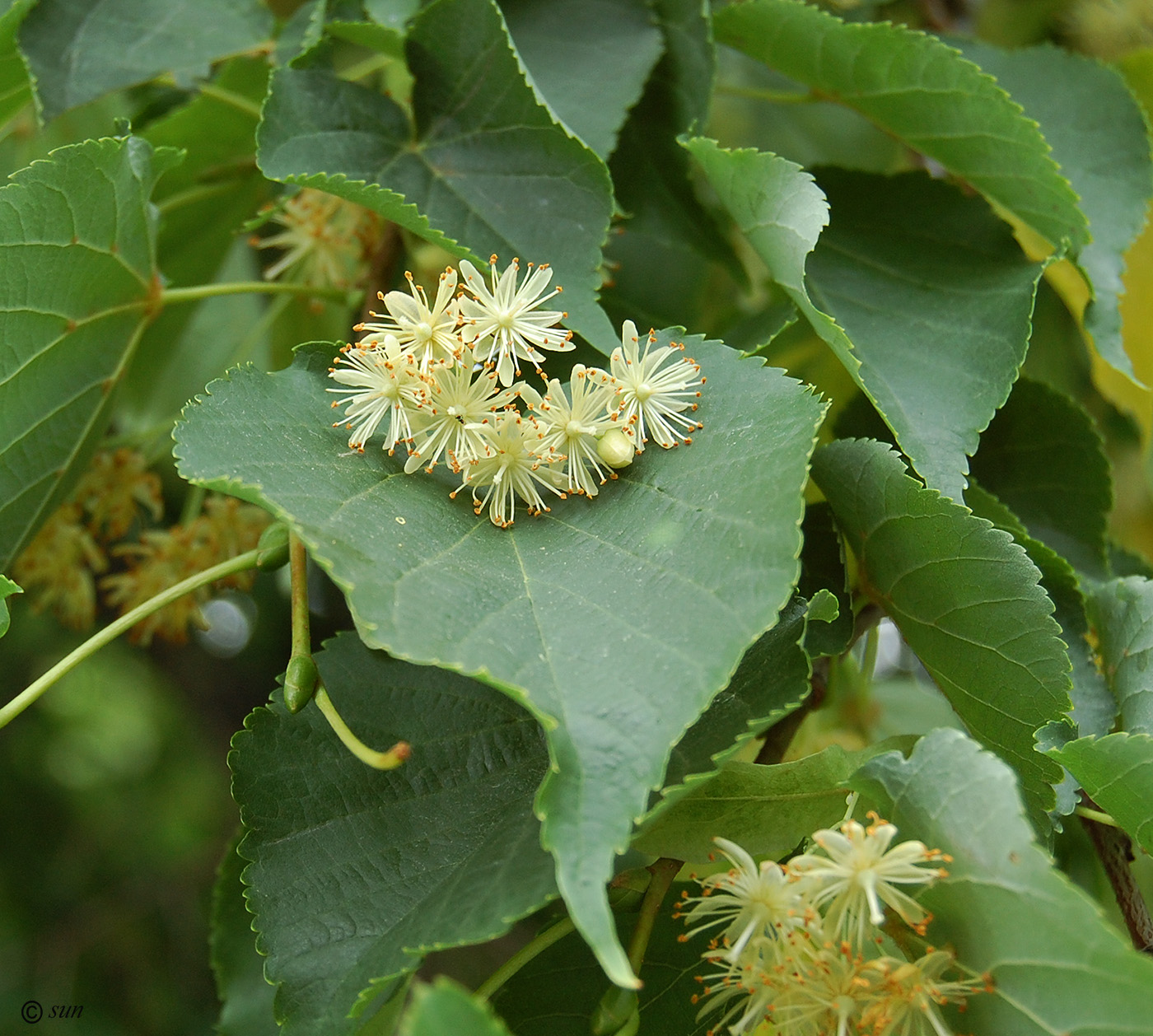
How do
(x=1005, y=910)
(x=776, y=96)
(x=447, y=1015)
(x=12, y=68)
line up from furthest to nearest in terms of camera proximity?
1. (x=776, y=96)
2. (x=12, y=68)
3. (x=1005, y=910)
4. (x=447, y=1015)

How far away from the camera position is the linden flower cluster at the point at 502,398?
608 mm

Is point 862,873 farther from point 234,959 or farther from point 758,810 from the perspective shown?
point 234,959

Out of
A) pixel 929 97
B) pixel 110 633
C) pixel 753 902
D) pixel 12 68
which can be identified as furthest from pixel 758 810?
pixel 12 68

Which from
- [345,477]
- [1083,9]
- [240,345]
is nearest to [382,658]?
[345,477]

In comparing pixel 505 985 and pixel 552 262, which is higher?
pixel 552 262

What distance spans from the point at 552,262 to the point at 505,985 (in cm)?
44

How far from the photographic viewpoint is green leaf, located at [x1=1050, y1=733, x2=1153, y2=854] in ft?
1.76

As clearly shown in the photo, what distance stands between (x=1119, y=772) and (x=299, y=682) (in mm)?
427

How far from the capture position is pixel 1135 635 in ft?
2.23

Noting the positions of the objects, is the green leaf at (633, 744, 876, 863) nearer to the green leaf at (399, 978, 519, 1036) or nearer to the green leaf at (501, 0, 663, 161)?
the green leaf at (399, 978, 519, 1036)

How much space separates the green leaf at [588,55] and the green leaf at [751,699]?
14.3 inches

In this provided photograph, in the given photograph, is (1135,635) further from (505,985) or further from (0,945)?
(0,945)

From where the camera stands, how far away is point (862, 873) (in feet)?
1.68

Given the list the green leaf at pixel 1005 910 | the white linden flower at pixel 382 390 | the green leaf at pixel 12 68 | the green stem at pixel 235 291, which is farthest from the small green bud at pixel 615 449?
the green leaf at pixel 12 68
